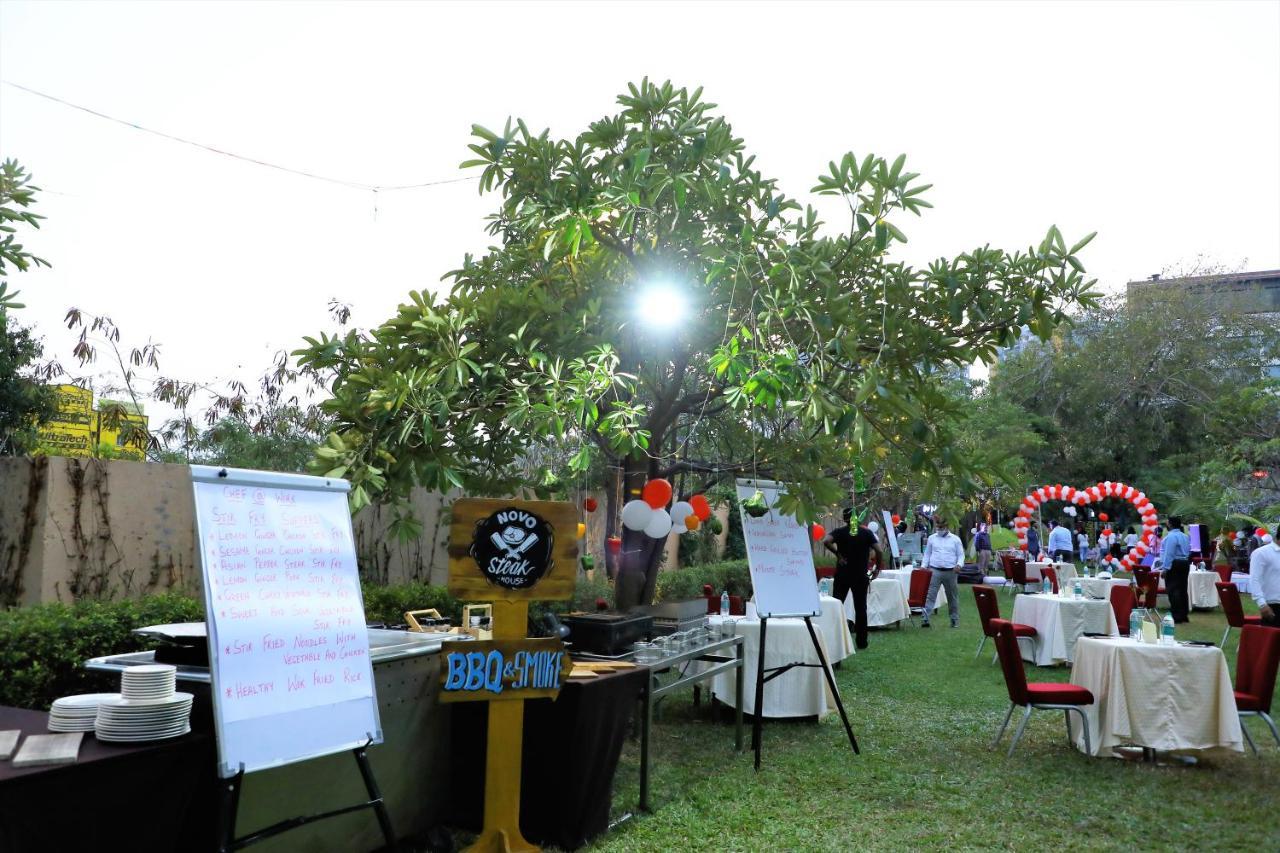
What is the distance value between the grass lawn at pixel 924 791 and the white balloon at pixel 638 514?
1425mm

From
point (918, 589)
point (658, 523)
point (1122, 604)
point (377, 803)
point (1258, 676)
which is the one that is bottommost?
point (377, 803)

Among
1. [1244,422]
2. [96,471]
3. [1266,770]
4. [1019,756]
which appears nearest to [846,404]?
[1019,756]

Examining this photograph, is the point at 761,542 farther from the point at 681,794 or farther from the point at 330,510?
the point at 330,510

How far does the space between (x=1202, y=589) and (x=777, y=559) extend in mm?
12739

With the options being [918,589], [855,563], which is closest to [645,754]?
[855,563]

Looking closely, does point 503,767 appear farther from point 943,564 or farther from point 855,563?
point 943,564

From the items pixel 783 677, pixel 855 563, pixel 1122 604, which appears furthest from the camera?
pixel 855 563

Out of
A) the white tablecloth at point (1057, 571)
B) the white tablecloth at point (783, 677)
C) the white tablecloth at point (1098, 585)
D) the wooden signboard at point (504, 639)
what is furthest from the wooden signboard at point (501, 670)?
the white tablecloth at point (1057, 571)

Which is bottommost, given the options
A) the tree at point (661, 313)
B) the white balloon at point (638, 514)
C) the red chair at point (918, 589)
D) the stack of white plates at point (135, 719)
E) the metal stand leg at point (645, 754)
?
the metal stand leg at point (645, 754)

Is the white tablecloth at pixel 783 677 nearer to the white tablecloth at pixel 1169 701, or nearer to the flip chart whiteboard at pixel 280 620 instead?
the white tablecloth at pixel 1169 701

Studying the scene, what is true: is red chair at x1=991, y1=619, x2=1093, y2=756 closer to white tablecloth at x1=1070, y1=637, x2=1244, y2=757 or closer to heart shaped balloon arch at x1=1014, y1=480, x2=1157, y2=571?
white tablecloth at x1=1070, y1=637, x2=1244, y2=757

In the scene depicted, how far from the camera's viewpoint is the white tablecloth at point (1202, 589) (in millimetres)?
15383

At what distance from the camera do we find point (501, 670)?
3.78 m

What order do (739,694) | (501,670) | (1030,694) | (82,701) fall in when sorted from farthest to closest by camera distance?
(739,694), (1030,694), (501,670), (82,701)
